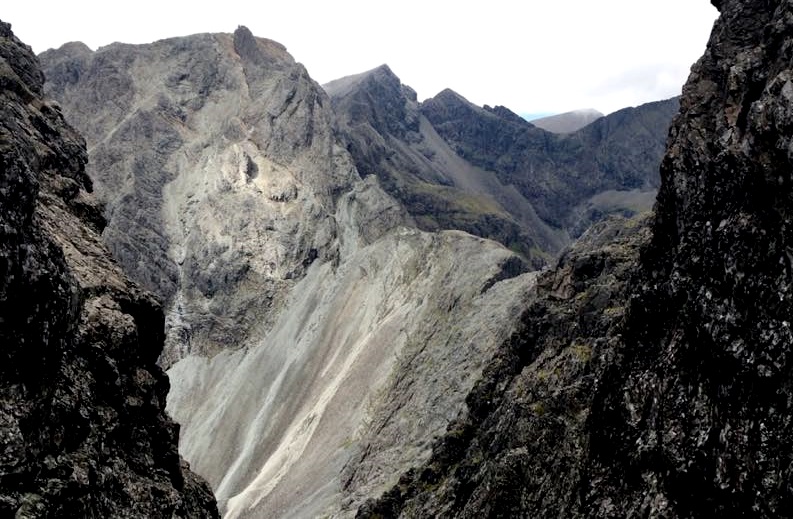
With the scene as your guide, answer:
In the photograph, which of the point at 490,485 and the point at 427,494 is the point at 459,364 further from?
the point at 490,485

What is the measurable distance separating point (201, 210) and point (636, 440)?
14377cm

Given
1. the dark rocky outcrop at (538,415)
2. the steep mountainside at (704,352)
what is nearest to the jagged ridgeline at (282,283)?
the dark rocky outcrop at (538,415)

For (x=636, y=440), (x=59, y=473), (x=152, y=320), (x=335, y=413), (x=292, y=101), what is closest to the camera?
(x=59, y=473)

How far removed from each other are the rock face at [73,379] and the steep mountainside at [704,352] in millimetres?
17137

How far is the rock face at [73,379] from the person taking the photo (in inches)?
806

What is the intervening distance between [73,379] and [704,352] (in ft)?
73.0

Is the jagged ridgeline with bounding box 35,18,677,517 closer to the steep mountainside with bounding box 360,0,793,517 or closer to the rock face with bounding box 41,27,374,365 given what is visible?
the rock face with bounding box 41,27,374,365

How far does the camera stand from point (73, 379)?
82.9 ft

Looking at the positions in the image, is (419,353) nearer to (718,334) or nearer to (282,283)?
(282,283)

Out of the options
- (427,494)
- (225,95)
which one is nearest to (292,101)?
(225,95)

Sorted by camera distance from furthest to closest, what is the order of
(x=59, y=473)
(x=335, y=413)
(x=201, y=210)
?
(x=201, y=210)
(x=335, y=413)
(x=59, y=473)

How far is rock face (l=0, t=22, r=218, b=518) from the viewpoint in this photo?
67.2 ft

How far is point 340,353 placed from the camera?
11456 cm

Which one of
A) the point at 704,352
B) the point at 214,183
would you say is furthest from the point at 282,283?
the point at 704,352
